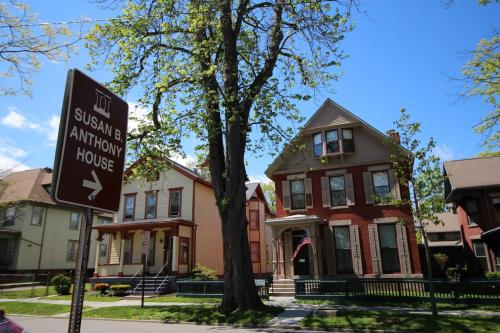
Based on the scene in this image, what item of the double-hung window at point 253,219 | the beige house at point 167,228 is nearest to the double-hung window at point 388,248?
the beige house at point 167,228

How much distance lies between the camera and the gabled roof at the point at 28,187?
114 feet

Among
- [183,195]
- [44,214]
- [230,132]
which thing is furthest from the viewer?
[44,214]

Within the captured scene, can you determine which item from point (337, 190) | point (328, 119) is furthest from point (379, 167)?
point (328, 119)

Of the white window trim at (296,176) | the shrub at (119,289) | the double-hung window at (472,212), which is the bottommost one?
the shrub at (119,289)

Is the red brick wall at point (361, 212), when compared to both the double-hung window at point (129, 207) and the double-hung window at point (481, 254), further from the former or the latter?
the double-hung window at point (129, 207)

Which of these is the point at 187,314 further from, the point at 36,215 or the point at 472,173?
the point at 36,215

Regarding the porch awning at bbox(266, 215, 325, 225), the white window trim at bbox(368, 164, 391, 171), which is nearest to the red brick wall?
the white window trim at bbox(368, 164, 391, 171)

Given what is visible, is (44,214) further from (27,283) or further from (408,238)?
(408,238)

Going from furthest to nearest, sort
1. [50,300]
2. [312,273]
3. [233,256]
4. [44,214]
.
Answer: [44,214] < [312,273] < [50,300] < [233,256]

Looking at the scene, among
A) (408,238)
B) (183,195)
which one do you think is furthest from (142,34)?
(408,238)

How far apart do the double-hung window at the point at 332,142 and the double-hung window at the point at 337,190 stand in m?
1.84

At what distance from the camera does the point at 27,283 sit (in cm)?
3023

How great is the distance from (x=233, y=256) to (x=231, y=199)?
2350mm

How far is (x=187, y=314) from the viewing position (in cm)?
1499
